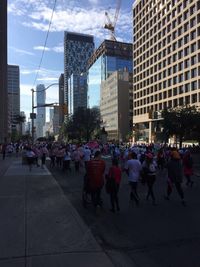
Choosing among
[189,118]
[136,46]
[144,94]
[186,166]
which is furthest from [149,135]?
[186,166]

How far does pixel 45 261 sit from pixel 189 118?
47143 mm

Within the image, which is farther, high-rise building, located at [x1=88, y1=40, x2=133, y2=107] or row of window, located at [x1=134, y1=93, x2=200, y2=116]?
high-rise building, located at [x1=88, y1=40, x2=133, y2=107]

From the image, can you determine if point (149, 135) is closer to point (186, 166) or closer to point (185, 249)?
point (186, 166)

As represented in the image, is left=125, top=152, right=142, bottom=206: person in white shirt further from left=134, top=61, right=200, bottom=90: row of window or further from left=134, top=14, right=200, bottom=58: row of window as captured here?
left=134, top=14, right=200, bottom=58: row of window

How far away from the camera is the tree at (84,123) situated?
108m

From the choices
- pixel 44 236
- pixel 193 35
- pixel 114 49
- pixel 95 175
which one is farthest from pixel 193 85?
pixel 114 49

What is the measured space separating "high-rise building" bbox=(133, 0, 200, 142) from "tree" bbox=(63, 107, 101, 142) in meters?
14.0

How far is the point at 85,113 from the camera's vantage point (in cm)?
10844

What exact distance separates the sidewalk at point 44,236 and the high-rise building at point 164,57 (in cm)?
5936

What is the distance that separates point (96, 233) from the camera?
8352 millimetres

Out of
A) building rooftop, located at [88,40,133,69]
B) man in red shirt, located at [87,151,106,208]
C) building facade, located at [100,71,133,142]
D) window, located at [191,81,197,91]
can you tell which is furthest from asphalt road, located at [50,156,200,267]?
building rooftop, located at [88,40,133,69]

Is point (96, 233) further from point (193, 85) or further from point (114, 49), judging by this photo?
point (114, 49)

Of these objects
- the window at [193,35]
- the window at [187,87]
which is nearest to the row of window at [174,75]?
the window at [187,87]

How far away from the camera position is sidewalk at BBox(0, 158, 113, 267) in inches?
249
